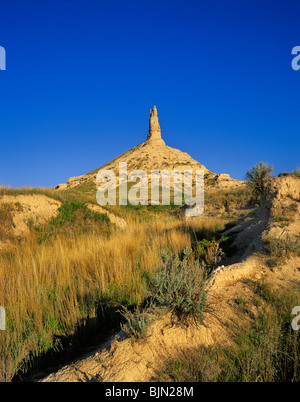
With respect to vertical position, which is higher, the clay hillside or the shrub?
the clay hillside

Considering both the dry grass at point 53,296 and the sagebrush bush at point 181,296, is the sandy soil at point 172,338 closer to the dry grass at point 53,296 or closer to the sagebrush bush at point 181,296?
the sagebrush bush at point 181,296

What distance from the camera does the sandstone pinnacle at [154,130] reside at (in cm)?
9244

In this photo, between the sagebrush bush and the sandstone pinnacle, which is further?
the sandstone pinnacle

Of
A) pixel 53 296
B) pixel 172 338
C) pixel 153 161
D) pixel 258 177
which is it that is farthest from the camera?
pixel 153 161

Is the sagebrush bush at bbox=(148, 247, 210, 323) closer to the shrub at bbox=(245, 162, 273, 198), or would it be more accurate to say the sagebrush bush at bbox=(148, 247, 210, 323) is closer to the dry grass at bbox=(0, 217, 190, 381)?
the dry grass at bbox=(0, 217, 190, 381)

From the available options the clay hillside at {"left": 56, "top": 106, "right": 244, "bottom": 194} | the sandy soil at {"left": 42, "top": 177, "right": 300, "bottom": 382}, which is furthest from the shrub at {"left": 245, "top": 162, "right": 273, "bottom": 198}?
the clay hillside at {"left": 56, "top": 106, "right": 244, "bottom": 194}

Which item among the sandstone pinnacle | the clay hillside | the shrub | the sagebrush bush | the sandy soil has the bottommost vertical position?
the sandy soil

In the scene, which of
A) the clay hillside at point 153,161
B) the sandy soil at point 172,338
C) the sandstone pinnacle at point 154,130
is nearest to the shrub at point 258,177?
the sandy soil at point 172,338

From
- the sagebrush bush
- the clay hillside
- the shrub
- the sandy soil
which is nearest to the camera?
the sandy soil

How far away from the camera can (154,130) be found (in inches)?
3748

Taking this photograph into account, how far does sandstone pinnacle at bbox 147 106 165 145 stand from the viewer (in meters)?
92.4

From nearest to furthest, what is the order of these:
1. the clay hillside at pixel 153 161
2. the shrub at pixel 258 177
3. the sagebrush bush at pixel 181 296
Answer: the sagebrush bush at pixel 181 296 < the shrub at pixel 258 177 < the clay hillside at pixel 153 161

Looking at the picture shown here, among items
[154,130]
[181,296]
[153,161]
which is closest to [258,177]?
[181,296]

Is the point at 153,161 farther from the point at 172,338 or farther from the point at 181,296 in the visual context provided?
the point at 172,338
